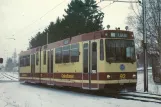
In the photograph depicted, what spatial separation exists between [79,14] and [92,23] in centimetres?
479

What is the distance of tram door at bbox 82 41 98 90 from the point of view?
1980 cm

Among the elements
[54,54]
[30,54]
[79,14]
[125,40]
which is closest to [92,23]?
[79,14]

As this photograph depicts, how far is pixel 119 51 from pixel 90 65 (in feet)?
5.72

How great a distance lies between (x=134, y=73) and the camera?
20.1 metres

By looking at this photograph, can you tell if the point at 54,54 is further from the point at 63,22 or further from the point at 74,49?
the point at 63,22

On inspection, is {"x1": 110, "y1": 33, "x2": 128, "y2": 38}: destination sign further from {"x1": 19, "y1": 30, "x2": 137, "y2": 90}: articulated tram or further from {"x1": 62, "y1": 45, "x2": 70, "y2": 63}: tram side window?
{"x1": 62, "y1": 45, "x2": 70, "y2": 63}: tram side window

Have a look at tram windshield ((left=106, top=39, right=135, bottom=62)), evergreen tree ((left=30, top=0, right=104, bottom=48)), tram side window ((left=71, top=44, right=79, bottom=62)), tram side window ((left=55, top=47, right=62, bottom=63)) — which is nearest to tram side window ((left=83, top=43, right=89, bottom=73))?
tram side window ((left=71, top=44, right=79, bottom=62))

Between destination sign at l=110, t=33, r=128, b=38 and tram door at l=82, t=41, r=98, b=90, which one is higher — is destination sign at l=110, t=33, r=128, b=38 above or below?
above

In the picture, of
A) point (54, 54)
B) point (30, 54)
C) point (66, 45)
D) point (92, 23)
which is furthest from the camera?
point (92, 23)

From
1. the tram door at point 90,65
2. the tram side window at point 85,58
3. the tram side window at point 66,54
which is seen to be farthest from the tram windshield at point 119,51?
the tram side window at point 66,54

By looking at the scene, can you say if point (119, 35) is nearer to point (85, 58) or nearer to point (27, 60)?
point (85, 58)

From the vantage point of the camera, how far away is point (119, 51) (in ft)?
64.6

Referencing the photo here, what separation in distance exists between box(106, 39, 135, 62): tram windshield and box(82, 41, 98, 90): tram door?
Answer: 31.7 inches

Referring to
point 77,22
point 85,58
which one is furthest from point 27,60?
point 77,22
